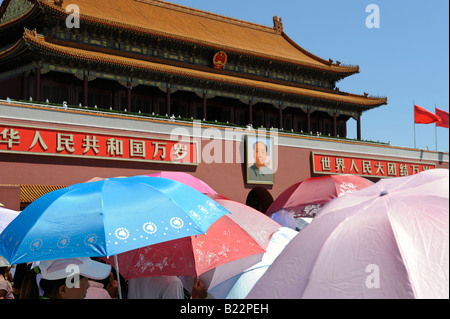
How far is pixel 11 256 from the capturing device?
13.0 ft

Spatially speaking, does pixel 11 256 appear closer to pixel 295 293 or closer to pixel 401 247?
pixel 295 293

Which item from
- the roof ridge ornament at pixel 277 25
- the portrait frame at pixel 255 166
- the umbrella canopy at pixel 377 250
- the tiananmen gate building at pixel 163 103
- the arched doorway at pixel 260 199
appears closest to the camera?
the umbrella canopy at pixel 377 250

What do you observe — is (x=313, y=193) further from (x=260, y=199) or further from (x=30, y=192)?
(x=260, y=199)

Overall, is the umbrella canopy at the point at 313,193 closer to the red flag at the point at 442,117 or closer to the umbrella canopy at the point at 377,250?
the umbrella canopy at the point at 377,250

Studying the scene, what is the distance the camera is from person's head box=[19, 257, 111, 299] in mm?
3947

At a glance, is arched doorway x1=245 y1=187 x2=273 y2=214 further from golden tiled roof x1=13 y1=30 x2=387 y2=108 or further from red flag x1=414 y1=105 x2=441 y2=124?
red flag x1=414 y1=105 x2=441 y2=124

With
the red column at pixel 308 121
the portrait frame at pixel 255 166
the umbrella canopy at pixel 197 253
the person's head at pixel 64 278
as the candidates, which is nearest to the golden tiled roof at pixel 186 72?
the red column at pixel 308 121

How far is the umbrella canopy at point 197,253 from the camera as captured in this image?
5.34 meters

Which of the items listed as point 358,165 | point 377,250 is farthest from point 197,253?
point 358,165

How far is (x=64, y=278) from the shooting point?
400cm

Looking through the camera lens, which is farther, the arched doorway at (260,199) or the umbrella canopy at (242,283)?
the arched doorway at (260,199)

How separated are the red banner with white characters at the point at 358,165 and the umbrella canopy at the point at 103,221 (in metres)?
19.7

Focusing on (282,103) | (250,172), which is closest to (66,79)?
(250,172)
